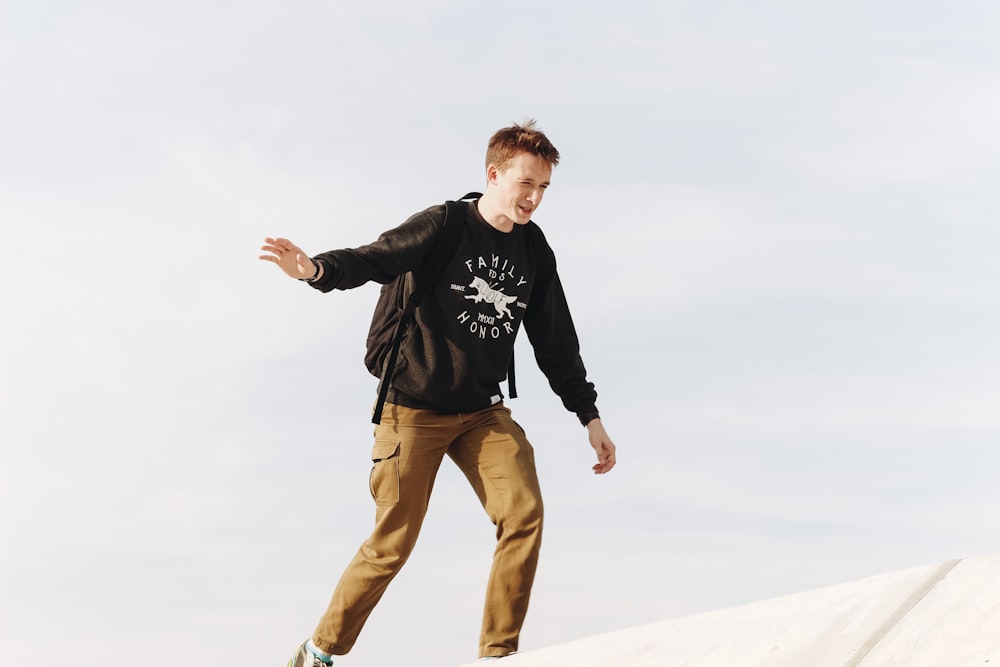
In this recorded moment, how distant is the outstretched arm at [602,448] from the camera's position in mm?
5305

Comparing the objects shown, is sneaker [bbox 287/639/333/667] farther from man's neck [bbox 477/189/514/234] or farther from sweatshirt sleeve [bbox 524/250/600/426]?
man's neck [bbox 477/189/514/234]

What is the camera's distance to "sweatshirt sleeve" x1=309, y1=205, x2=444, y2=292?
4680 mm

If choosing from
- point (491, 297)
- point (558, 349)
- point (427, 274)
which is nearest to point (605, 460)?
point (558, 349)

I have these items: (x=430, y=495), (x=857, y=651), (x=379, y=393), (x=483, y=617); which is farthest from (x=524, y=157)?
(x=857, y=651)

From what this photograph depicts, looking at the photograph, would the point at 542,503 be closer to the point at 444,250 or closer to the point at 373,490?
the point at 373,490

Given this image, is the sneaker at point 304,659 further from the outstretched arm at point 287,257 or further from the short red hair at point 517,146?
the short red hair at point 517,146

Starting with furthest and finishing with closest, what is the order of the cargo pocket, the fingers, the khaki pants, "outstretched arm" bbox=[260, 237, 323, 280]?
the fingers
the cargo pocket
the khaki pants
"outstretched arm" bbox=[260, 237, 323, 280]

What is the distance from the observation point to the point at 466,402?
5.00m

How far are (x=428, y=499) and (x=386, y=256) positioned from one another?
117 cm

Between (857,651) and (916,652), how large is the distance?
182 mm

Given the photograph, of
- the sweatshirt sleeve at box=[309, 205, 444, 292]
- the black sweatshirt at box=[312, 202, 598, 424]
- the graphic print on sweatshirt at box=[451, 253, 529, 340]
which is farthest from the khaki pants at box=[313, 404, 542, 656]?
the sweatshirt sleeve at box=[309, 205, 444, 292]

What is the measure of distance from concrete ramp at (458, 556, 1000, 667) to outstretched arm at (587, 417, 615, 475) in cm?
133

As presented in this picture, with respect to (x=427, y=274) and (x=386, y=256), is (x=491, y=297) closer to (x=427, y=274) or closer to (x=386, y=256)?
(x=427, y=274)

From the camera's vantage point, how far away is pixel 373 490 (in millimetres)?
5055
